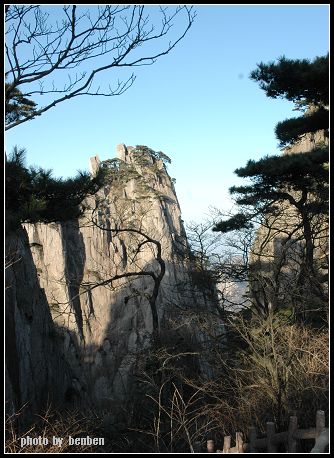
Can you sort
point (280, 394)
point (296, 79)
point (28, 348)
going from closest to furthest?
point (280, 394), point (296, 79), point (28, 348)

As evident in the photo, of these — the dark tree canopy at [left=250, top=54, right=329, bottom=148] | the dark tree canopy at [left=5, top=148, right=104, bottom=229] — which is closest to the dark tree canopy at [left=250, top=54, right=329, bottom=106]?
the dark tree canopy at [left=250, top=54, right=329, bottom=148]

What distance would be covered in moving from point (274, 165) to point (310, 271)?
7.69ft

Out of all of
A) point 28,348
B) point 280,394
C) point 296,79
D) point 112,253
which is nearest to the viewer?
point 280,394

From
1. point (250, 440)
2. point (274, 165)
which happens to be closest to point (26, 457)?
point (250, 440)

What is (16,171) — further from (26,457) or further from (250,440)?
(250,440)

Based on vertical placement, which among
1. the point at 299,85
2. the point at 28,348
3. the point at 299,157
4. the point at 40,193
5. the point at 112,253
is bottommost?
the point at 28,348

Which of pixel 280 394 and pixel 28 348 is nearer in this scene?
pixel 280 394

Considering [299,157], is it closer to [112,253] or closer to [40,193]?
[40,193]

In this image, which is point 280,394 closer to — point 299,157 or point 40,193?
point 299,157

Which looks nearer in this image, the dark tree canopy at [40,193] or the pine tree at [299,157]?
the dark tree canopy at [40,193]

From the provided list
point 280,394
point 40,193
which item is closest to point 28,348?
point 40,193

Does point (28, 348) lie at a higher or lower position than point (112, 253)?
lower

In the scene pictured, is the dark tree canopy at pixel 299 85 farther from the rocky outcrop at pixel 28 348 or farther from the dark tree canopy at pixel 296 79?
the rocky outcrop at pixel 28 348

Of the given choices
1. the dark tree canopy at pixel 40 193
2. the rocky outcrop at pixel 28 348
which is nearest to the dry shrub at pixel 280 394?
the rocky outcrop at pixel 28 348
